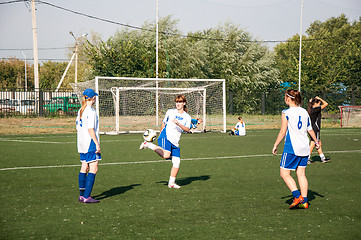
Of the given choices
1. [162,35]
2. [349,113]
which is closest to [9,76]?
[162,35]

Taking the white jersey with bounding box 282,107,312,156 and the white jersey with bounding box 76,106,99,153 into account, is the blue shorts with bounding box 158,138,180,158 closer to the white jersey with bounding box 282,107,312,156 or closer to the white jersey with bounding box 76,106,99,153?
the white jersey with bounding box 76,106,99,153

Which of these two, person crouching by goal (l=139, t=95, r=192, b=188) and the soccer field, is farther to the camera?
person crouching by goal (l=139, t=95, r=192, b=188)

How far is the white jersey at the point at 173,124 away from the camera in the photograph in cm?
817

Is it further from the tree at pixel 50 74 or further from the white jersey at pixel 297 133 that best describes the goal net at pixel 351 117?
the tree at pixel 50 74

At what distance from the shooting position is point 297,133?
258 inches

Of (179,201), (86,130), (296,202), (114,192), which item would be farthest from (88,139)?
(296,202)

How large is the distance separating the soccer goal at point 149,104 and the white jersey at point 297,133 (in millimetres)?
16985

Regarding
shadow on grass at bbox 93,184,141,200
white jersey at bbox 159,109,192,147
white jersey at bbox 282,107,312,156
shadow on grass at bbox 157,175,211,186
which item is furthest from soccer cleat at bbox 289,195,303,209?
shadow on grass at bbox 93,184,141,200

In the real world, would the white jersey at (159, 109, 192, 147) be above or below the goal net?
above

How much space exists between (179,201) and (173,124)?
6.03ft

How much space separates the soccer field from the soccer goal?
446 inches

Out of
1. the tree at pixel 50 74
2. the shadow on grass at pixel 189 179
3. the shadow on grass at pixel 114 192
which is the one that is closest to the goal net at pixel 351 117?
the shadow on grass at pixel 189 179

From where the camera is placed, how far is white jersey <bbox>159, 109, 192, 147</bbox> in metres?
8.17

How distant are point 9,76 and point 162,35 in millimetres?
45674
